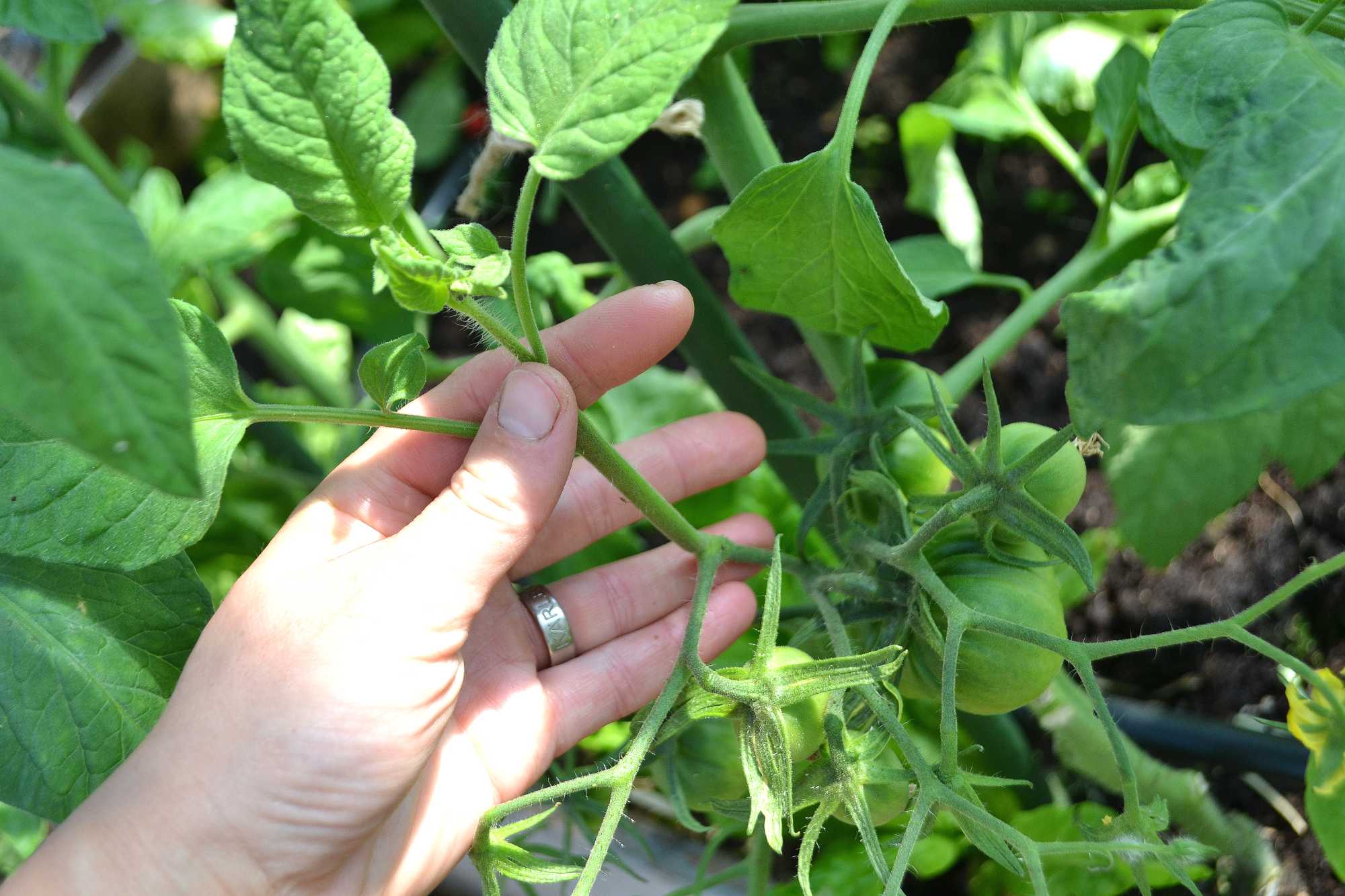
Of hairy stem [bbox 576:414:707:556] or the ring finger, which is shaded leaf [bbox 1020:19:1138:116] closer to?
the ring finger

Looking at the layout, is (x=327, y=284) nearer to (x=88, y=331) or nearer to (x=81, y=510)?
(x=81, y=510)

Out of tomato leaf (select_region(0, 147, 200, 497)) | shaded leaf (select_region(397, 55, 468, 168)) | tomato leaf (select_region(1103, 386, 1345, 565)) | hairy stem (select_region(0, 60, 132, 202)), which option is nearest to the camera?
tomato leaf (select_region(0, 147, 200, 497))

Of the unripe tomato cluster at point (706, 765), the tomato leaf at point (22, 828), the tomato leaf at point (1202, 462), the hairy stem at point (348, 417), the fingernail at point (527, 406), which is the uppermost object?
the hairy stem at point (348, 417)

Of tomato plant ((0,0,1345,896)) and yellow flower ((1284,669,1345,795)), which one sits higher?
tomato plant ((0,0,1345,896))

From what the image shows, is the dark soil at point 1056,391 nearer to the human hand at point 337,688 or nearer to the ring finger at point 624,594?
the ring finger at point 624,594

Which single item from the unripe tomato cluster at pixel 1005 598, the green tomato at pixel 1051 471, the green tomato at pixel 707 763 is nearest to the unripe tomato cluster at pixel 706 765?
the green tomato at pixel 707 763

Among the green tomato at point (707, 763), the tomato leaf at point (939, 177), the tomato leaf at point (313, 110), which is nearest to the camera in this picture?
the tomato leaf at point (313, 110)

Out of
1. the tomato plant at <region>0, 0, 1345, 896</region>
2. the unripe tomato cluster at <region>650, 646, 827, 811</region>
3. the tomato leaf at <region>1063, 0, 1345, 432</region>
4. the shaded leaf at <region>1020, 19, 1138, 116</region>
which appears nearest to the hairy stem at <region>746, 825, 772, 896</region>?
the tomato plant at <region>0, 0, 1345, 896</region>
